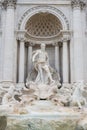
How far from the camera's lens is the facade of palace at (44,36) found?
878 inches

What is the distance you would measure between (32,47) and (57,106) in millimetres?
7896

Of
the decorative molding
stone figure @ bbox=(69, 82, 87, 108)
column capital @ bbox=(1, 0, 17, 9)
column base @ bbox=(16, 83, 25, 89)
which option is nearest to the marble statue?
column base @ bbox=(16, 83, 25, 89)

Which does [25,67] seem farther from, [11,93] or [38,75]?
[11,93]

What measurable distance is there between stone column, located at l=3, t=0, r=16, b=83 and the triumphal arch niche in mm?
807

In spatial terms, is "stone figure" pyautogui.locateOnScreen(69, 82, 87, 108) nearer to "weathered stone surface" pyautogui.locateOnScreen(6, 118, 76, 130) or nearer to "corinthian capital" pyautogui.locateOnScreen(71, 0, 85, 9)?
"weathered stone surface" pyautogui.locateOnScreen(6, 118, 76, 130)

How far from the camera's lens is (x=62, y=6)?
24.0 meters

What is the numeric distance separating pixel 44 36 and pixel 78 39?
3.61 meters

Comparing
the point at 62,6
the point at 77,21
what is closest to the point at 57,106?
the point at 77,21

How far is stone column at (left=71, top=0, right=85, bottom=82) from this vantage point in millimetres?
21828

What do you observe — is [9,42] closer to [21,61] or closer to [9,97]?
[21,61]

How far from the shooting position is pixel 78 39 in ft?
74.0

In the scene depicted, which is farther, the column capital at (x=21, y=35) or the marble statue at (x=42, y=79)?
the column capital at (x=21, y=35)

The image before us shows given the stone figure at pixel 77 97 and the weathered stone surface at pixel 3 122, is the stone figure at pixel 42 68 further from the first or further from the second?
the weathered stone surface at pixel 3 122

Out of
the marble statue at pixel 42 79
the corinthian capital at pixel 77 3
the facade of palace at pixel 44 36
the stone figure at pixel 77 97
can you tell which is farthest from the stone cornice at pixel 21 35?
the stone figure at pixel 77 97
